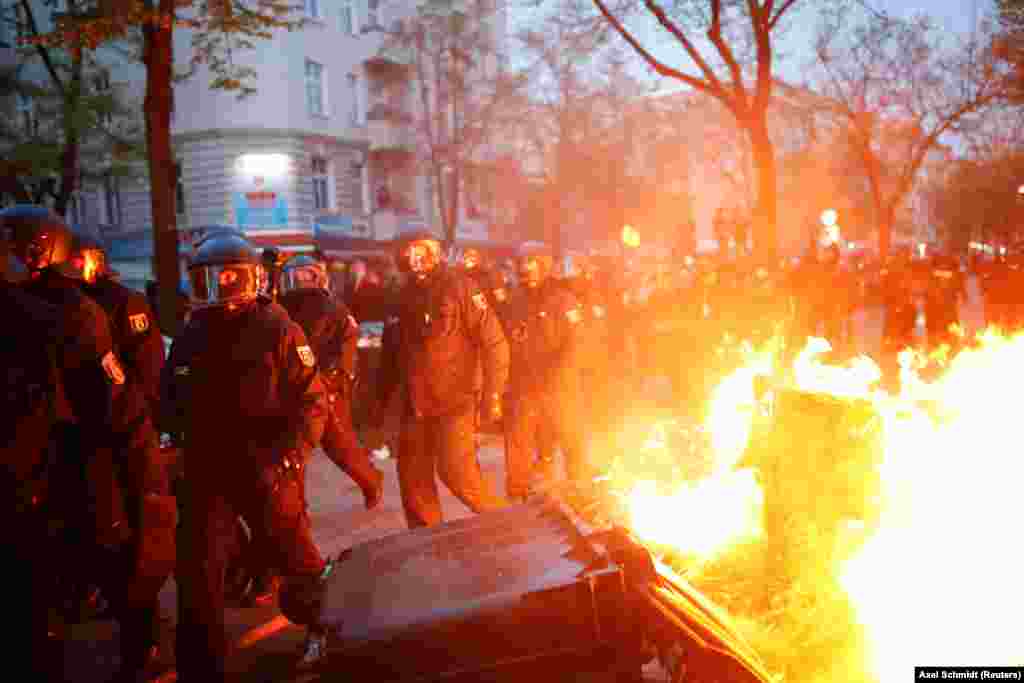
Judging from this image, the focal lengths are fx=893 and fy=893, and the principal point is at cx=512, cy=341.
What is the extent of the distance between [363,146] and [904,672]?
35.2 m

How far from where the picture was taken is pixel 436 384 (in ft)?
19.8

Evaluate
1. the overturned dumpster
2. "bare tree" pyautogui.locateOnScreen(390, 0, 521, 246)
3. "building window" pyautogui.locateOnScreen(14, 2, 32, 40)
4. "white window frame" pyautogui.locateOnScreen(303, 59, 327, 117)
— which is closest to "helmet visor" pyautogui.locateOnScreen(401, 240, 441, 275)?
the overturned dumpster

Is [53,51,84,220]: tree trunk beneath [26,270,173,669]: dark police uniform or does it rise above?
above

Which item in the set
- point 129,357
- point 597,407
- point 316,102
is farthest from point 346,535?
point 316,102

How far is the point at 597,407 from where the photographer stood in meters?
9.86

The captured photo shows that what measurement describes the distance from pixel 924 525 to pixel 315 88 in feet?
111

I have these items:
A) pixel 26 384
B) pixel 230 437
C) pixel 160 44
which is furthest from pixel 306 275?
pixel 160 44

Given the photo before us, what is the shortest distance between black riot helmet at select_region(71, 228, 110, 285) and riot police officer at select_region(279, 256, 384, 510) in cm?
165

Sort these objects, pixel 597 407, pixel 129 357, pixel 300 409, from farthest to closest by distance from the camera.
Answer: pixel 597 407, pixel 129 357, pixel 300 409

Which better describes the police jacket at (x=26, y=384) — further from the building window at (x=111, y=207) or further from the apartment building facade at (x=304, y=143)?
the building window at (x=111, y=207)

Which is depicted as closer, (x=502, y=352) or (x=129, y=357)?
(x=129, y=357)

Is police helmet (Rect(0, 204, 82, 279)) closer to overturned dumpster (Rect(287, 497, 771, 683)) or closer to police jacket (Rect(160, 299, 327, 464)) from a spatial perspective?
police jacket (Rect(160, 299, 327, 464))

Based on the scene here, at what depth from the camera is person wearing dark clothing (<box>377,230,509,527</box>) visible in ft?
19.7

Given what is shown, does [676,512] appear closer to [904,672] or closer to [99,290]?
[904,672]
